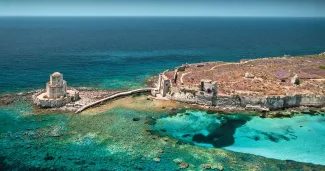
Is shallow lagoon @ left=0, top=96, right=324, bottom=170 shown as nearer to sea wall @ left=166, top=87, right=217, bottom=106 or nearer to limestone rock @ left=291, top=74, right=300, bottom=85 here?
sea wall @ left=166, top=87, right=217, bottom=106

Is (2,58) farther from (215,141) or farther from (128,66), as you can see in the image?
(215,141)

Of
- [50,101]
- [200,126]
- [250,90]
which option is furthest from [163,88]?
[50,101]

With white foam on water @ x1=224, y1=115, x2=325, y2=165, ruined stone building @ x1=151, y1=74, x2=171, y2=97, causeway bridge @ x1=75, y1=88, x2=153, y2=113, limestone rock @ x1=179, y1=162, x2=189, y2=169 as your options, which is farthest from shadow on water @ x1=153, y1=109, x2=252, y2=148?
causeway bridge @ x1=75, y1=88, x2=153, y2=113

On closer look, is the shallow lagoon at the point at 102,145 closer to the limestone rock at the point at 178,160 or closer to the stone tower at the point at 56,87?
the limestone rock at the point at 178,160

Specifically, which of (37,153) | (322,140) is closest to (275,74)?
(322,140)

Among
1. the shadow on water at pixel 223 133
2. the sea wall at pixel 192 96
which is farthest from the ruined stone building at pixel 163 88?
the shadow on water at pixel 223 133

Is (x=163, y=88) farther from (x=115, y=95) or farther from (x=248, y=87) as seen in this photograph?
(x=248, y=87)

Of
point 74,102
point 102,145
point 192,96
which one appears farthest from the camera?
point 192,96
